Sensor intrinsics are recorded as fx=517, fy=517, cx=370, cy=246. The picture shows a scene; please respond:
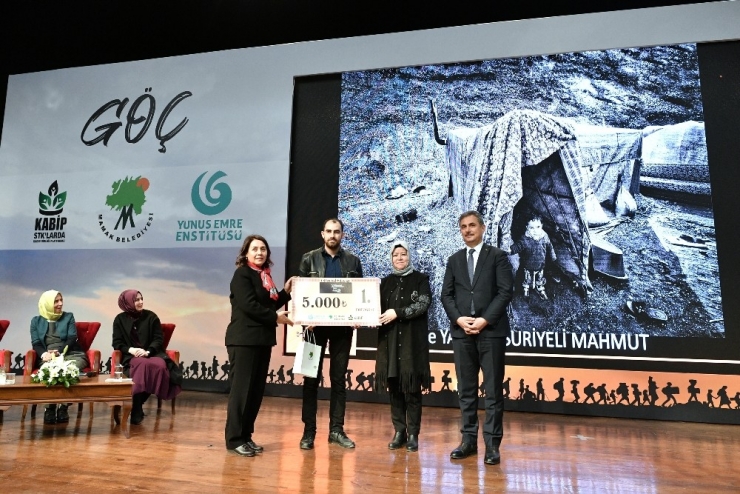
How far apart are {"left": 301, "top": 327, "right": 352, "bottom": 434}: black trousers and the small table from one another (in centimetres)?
133

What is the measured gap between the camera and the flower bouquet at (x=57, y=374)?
3.39m

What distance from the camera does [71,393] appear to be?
137 inches

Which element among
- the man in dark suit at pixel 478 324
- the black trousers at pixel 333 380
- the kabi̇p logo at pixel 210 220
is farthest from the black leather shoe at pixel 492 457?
the kabi̇p logo at pixel 210 220

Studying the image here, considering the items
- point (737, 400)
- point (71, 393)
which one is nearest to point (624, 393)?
point (737, 400)

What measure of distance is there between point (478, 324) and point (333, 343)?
37.1 inches

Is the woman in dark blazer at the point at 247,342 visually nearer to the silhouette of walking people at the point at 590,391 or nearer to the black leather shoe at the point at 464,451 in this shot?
the black leather shoe at the point at 464,451

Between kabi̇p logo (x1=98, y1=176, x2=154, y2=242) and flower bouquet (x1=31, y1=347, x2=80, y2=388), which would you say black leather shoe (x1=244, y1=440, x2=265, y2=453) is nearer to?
flower bouquet (x1=31, y1=347, x2=80, y2=388)

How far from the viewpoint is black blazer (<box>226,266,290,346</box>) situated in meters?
3.02

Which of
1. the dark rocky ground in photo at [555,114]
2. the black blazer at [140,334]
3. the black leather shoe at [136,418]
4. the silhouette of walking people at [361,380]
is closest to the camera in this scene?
the black leather shoe at [136,418]

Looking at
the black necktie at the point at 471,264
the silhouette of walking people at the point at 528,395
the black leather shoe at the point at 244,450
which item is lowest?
the black leather shoe at the point at 244,450

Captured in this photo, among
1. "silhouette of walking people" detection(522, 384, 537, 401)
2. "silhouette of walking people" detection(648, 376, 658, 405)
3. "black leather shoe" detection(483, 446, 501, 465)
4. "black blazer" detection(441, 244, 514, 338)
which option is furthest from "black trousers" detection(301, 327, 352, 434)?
"silhouette of walking people" detection(648, 376, 658, 405)

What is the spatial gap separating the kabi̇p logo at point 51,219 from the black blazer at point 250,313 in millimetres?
4759

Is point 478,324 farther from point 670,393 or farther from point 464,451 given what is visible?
point 670,393

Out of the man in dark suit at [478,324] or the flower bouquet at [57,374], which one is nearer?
the man in dark suit at [478,324]
